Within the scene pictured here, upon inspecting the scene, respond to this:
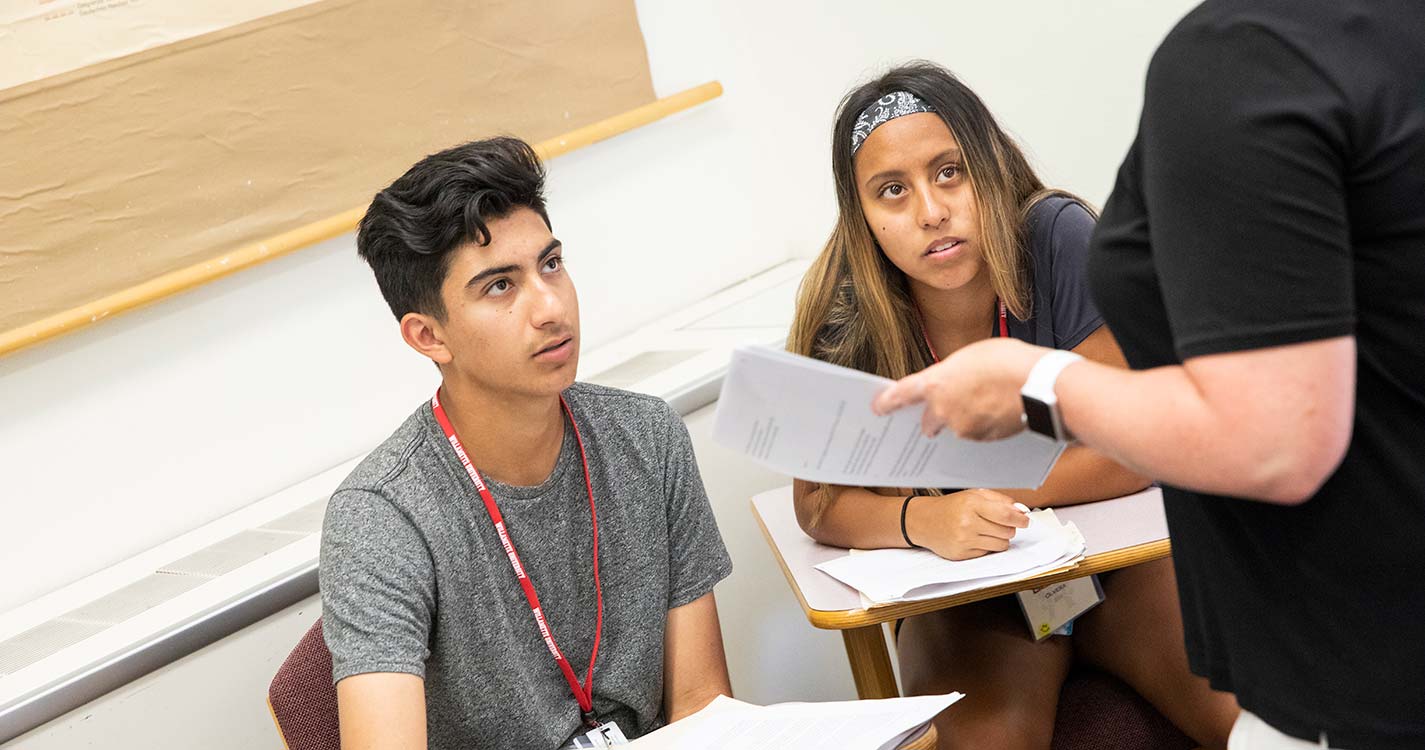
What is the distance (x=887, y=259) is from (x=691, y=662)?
747 millimetres

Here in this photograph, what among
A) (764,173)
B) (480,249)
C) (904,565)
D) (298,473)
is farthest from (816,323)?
(764,173)

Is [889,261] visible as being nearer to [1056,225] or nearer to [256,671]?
[1056,225]

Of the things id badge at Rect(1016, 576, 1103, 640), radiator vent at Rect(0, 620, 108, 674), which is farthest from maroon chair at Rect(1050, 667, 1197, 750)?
radiator vent at Rect(0, 620, 108, 674)

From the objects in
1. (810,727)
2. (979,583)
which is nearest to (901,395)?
(810,727)

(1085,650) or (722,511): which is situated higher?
(722,511)

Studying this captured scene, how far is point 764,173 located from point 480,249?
194 centimetres

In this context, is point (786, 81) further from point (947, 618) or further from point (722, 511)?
point (947, 618)

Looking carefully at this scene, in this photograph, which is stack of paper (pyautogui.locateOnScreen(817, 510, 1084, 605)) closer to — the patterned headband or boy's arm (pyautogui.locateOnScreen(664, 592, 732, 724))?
boy's arm (pyautogui.locateOnScreen(664, 592, 732, 724))

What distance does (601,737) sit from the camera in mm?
1783

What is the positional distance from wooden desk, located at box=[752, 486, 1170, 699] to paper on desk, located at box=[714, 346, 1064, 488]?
1.67ft

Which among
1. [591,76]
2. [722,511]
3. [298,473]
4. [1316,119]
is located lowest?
[722,511]

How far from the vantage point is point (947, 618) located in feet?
6.99

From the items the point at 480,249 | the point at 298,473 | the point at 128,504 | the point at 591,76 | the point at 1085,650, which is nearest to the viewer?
the point at 480,249

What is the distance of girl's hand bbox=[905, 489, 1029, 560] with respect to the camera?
180 cm
